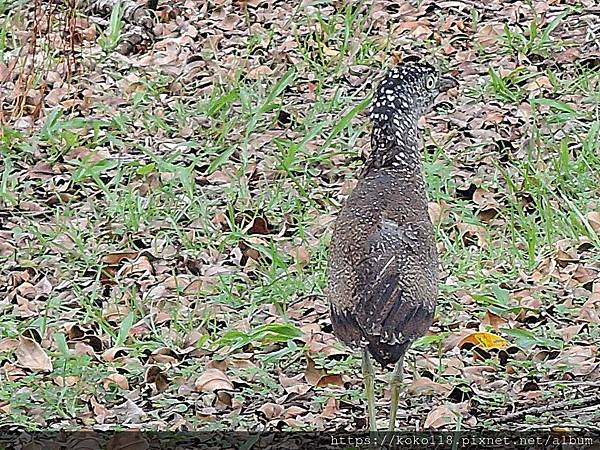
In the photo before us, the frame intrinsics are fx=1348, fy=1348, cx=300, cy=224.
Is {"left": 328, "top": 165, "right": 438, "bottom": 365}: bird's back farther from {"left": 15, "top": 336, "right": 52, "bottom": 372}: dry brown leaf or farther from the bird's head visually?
{"left": 15, "top": 336, "right": 52, "bottom": 372}: dry brown leaf

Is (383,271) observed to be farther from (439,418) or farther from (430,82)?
(430,82)

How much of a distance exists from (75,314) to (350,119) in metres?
2.54

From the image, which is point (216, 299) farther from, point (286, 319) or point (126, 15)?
point (126, 15)

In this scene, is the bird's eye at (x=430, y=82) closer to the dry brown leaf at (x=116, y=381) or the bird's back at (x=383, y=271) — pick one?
the bird's back at (x=383, y=271)

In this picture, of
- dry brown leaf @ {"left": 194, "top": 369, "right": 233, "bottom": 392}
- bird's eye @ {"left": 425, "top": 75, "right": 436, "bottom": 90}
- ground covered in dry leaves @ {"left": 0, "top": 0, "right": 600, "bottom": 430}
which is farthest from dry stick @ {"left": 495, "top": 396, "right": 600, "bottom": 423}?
bird's eye @ {"left": 425, "top": 75, "right": 436, "bottom": 90}

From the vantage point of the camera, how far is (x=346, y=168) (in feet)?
27.9

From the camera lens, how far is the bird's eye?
6000 mm

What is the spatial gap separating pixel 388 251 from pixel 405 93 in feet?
3.29

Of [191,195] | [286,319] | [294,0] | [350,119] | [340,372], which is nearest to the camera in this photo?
[340,372]

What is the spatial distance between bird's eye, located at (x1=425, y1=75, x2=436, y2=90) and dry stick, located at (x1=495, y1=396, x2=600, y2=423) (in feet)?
4.86

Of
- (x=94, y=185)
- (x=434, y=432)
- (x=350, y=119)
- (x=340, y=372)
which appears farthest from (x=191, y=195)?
(x=434, y=432)

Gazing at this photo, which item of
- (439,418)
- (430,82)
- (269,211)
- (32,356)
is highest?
(430,82)

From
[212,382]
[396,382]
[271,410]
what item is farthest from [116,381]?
[396,382]

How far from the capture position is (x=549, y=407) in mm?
5820
